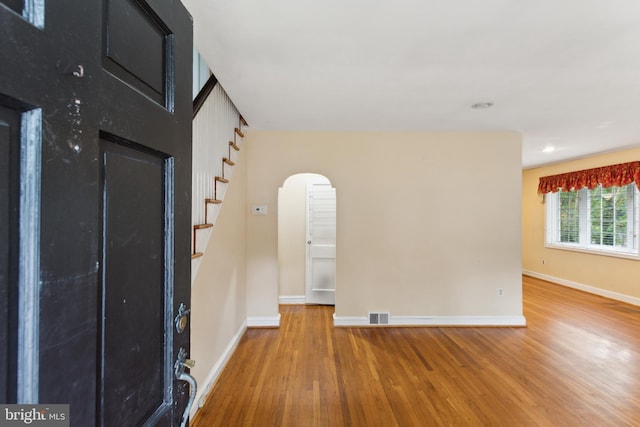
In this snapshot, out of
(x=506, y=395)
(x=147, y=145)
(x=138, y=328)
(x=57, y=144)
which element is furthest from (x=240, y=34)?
(x=506, y=395)

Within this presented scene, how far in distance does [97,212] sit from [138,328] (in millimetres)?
304

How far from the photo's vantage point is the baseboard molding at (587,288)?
4.23 meters

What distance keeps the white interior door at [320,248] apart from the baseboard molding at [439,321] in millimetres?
850

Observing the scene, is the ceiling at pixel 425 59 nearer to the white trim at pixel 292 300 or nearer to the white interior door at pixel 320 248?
the white interior door at pixel 320 248

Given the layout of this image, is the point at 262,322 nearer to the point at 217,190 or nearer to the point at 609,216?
the point at 217,190

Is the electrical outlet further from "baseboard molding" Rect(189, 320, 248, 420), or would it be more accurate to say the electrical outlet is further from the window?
the window

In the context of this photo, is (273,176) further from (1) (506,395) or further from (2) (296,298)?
(1) (506,395)

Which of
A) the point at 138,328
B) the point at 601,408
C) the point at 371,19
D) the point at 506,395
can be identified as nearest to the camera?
the point at 138,328

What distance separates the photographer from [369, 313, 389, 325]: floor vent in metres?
3.37

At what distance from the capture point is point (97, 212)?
52 cm

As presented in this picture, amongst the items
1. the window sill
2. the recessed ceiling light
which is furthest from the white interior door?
the window sill

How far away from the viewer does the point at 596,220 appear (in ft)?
15.9

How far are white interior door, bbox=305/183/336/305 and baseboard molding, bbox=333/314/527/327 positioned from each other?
0.85 meters

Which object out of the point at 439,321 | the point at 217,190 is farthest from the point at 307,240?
the point at 217,190
